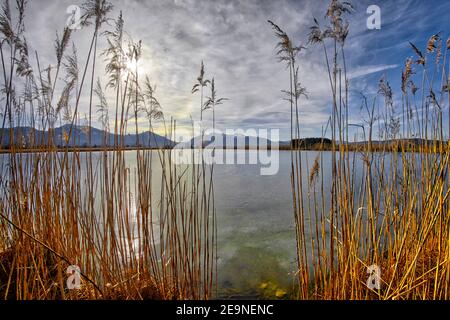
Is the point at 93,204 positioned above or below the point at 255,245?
above

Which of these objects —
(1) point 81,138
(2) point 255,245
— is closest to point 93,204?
(1) point 81,138

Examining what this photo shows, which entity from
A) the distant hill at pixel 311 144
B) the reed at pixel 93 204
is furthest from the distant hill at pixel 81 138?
the distant hill at pixel 311 144

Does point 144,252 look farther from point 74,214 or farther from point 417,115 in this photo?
point 417,115

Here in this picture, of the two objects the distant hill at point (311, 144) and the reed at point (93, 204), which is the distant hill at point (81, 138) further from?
the distant hill at point (311, 144)

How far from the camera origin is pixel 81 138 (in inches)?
68.2

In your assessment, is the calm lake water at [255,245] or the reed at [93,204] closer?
the reed at [93,204]

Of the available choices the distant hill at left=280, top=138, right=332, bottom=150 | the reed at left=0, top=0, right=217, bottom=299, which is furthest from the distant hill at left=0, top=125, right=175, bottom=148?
the distant hill at left=280, top=138, right=332, bottom=150

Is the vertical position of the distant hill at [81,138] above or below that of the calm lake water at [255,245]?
above

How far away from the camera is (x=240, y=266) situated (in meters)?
2.89

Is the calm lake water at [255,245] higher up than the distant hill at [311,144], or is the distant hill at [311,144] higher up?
the distant hill at [311,144]

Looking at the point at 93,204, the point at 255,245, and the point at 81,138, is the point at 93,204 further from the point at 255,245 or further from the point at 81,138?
the point at 255,245

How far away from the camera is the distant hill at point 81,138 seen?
5.15 feet
